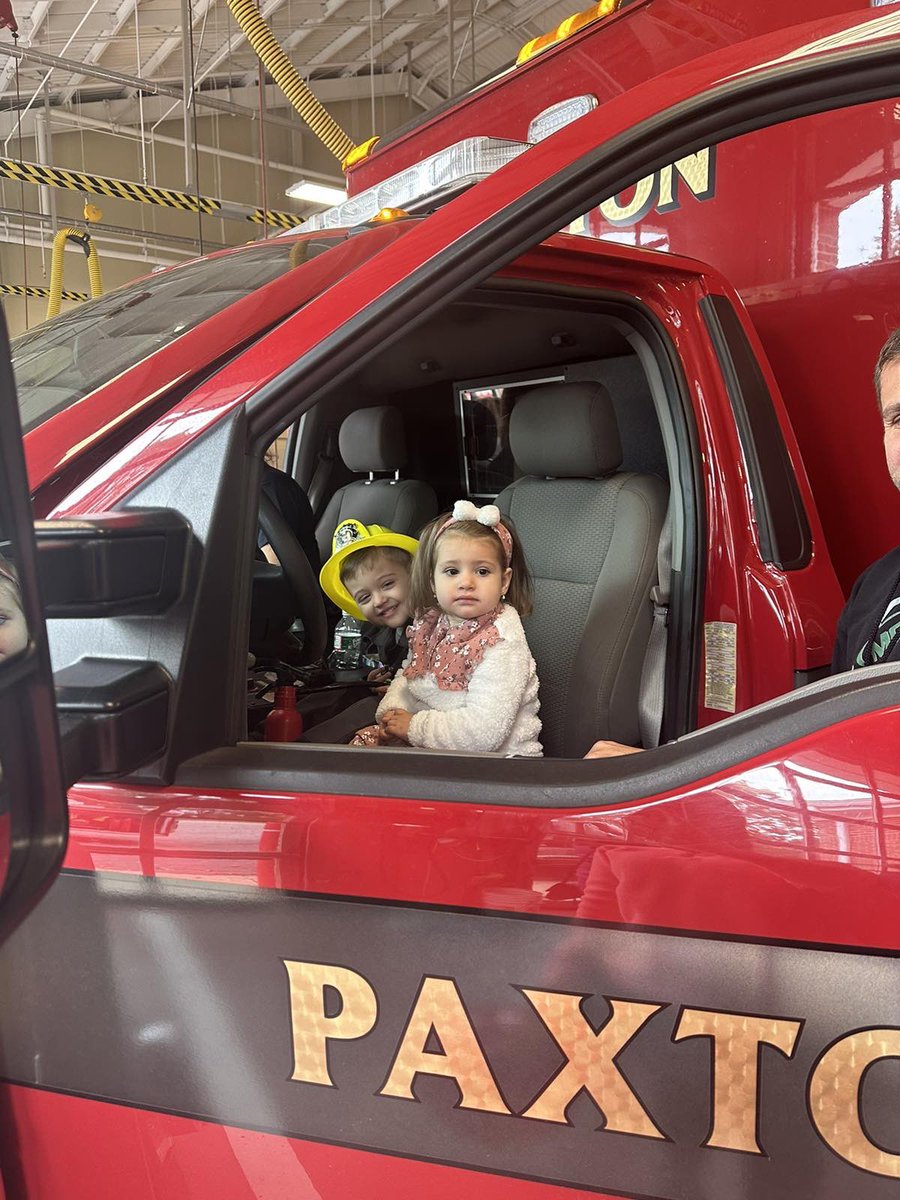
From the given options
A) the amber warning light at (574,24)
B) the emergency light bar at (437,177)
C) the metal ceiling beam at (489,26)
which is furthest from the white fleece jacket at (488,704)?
the metal ceiling beam at (489,26)

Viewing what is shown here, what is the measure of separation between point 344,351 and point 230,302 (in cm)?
36

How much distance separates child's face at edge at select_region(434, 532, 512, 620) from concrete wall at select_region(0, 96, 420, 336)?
1176cm

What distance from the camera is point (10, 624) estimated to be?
0.60 meters

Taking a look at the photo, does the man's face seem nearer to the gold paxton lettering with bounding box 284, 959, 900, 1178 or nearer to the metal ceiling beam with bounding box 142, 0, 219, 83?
the gold paxton lettering with bounding box 284, 959, 900, 1178

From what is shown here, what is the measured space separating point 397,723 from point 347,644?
726 millimetres

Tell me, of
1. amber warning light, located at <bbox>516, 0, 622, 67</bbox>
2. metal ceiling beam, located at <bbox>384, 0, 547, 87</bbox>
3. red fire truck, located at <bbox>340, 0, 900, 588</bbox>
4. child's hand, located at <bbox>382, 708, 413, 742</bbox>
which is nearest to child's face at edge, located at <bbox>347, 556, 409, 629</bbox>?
child's hand, located at <bbox>382, 708, 413, 742</bbox>

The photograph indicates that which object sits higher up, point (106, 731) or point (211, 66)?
point (211, 66)

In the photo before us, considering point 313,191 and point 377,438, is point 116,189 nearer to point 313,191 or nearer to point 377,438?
point 313,191

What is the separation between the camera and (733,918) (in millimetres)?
729

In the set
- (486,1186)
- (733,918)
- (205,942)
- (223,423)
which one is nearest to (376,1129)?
(486,1186)

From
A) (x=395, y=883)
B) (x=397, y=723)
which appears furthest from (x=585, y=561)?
(x=395, y=883)

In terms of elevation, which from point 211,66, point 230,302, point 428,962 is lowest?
point 428,962

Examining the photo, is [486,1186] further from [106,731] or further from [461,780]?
[106,731]

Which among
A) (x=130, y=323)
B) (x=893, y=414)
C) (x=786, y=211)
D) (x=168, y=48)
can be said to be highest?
(x=168, y=48)
